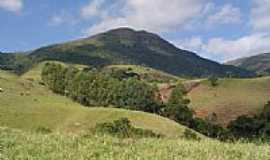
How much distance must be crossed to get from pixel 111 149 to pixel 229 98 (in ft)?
553

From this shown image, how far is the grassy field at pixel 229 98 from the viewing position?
166m

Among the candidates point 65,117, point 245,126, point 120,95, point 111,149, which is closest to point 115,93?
point 120,95

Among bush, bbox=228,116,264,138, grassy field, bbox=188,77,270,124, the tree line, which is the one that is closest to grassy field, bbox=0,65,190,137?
bush, bbox=228,116,264,138

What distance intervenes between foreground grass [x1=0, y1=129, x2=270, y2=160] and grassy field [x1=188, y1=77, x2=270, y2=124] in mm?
141879

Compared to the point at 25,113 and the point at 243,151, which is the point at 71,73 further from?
the point at 243,151

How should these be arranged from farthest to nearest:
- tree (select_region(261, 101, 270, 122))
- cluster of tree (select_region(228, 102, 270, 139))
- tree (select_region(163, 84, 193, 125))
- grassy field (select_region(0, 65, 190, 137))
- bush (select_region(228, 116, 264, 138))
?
tree (select_region(163, 84, 193, 125))
tree (select_region(261, 101, 270, 122))
cluster of tree (select_region(228, 102, 270, 139))
bush (select_region(228, 116, 264, 138))
grassy field (select_region(0, 65, 190, 137))

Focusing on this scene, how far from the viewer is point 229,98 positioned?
589ft

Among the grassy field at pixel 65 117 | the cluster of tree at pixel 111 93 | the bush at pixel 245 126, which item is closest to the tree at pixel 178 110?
the cluster of tree at pixel 111 93

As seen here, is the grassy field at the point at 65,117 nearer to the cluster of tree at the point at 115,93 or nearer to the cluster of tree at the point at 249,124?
the cluster of tree at the point at 249,124

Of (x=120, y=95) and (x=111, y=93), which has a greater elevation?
(x=111, y=93)

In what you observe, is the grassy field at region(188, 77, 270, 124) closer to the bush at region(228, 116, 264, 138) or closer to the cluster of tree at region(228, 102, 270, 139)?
the bush at region(228, 116, 264, 138)

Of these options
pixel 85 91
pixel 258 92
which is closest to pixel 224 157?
pixel 85 91

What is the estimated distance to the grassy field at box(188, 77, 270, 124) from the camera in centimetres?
16575

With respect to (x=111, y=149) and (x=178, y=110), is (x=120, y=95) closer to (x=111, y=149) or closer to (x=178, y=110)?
(x=178, y=110)
